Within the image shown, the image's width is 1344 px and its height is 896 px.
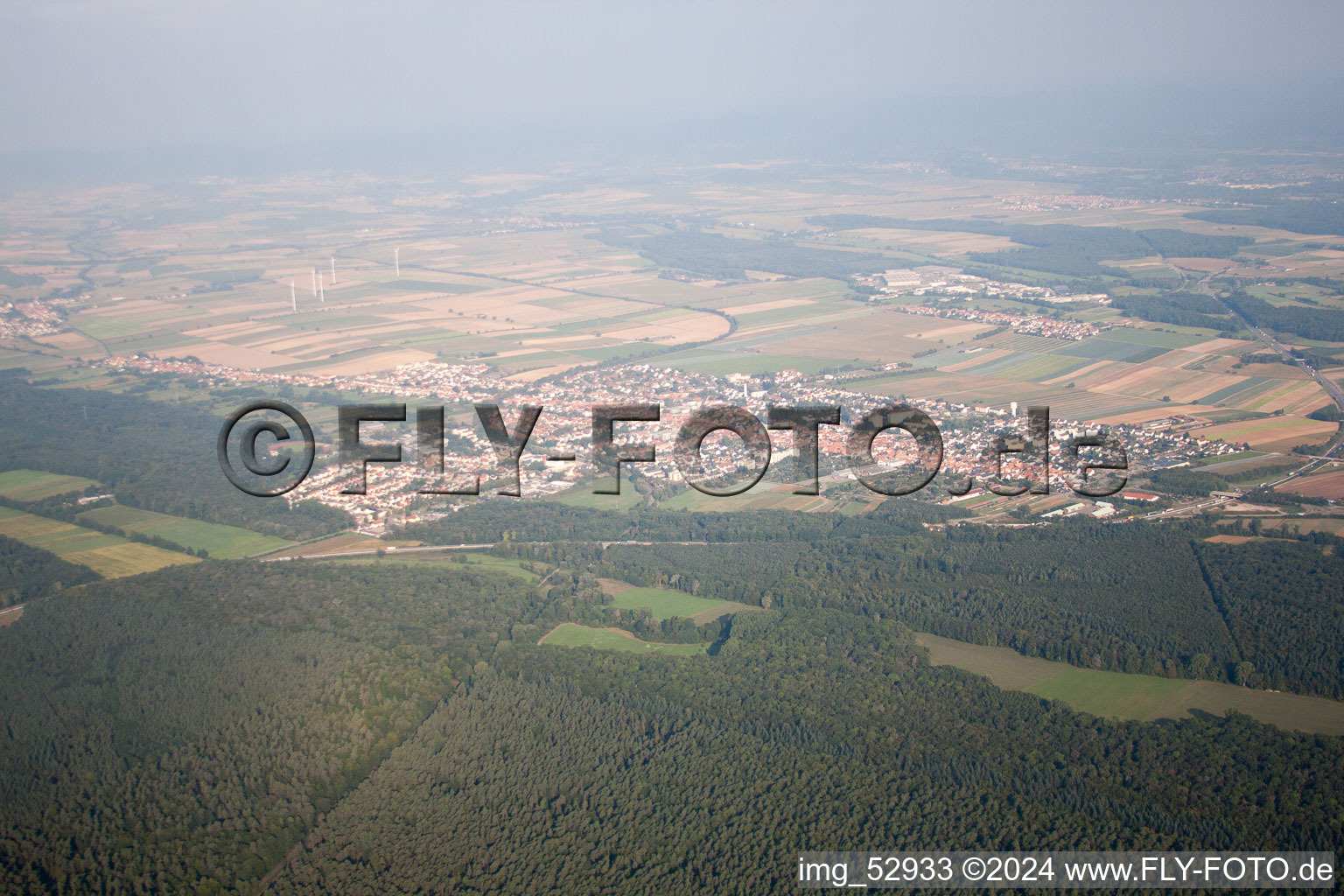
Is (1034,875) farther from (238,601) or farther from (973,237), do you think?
(973,237)

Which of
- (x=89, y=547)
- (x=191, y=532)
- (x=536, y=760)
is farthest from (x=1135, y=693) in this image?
(x=89, y=547)

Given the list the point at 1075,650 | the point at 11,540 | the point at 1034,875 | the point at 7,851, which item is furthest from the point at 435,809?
the point at 11,540

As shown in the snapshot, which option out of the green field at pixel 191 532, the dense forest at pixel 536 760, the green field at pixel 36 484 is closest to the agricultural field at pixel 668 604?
the dense forest at pixel 536 760

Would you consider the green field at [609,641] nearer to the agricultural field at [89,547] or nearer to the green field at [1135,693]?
the green field at [1135,693]

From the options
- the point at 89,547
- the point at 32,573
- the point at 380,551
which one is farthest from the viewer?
the point at 89,547

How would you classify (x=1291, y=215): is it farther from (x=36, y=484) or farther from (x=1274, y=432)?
(x=36, y=484)
